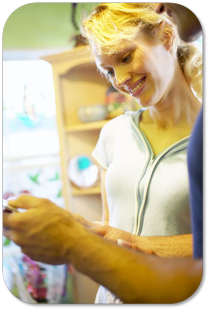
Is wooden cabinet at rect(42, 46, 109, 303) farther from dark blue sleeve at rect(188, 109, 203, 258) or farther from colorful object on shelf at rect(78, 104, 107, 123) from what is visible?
dark blue sleeve at rect(188, 109, 203, 258)

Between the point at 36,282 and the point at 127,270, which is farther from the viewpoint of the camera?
the point at 36,282

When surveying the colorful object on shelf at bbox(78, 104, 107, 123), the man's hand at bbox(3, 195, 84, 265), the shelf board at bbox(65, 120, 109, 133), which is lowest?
the man's hand at bbox(3, 195, 84, 265)

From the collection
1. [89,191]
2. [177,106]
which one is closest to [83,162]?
[89,191]

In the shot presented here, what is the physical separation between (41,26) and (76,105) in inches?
5.3

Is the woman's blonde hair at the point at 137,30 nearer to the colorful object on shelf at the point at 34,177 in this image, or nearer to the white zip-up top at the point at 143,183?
the white zip-up top at the point at 143,183

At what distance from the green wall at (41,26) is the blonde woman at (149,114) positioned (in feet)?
0.09

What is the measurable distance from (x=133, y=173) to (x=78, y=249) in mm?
139

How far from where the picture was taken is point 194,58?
53 cm

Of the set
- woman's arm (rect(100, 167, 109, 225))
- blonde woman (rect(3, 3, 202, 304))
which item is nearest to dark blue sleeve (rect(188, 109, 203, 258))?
blonde woman (rect(3, 3, 202, 304))

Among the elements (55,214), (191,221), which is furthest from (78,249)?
(191,221)

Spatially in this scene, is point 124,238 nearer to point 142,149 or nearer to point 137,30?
point 142,149

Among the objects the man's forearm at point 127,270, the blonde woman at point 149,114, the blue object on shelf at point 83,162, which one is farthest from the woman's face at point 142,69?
the man's forearm at point 127,270

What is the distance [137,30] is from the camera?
516 mm

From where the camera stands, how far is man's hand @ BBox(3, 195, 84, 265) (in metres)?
0.46
